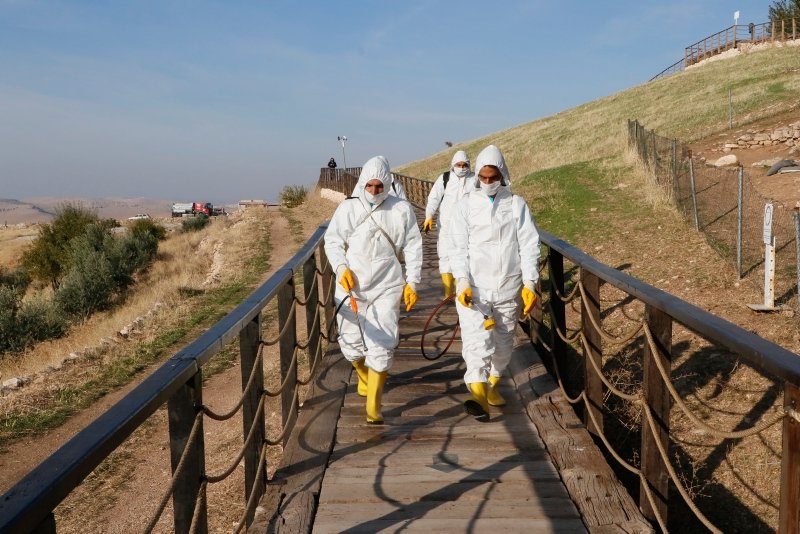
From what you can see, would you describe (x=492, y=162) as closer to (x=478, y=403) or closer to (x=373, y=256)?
(x=373, y=256)

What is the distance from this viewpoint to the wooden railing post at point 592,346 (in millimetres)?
4809

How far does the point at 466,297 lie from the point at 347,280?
817 millimetres

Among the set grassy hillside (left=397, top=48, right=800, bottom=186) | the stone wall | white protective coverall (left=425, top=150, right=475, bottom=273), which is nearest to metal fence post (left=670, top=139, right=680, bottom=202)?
white protective coverall (left=425, top=150, right=475, bottom=273)

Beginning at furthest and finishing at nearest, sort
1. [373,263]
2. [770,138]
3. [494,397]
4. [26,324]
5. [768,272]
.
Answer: [770,138] → [26,324] → [768,272] → [494,397] → [373,263]

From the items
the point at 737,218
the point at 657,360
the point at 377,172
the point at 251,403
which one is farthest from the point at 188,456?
the point at 737,218

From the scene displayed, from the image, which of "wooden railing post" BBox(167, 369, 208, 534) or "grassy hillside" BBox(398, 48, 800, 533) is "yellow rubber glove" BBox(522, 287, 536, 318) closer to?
"grassy hillside" BBox(398, 48, 800, 533)

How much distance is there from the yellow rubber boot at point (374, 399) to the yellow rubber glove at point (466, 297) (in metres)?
0.73

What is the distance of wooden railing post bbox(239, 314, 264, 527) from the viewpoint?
3.89 m

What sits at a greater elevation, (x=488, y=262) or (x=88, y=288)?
(x=488, y=262)

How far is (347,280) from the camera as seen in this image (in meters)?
5.20

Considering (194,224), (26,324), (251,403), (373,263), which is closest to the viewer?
(251,403)

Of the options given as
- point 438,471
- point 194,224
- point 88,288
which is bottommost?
point 88,288

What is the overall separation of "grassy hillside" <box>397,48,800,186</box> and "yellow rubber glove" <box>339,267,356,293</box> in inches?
839

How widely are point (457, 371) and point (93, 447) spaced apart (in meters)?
5.03
